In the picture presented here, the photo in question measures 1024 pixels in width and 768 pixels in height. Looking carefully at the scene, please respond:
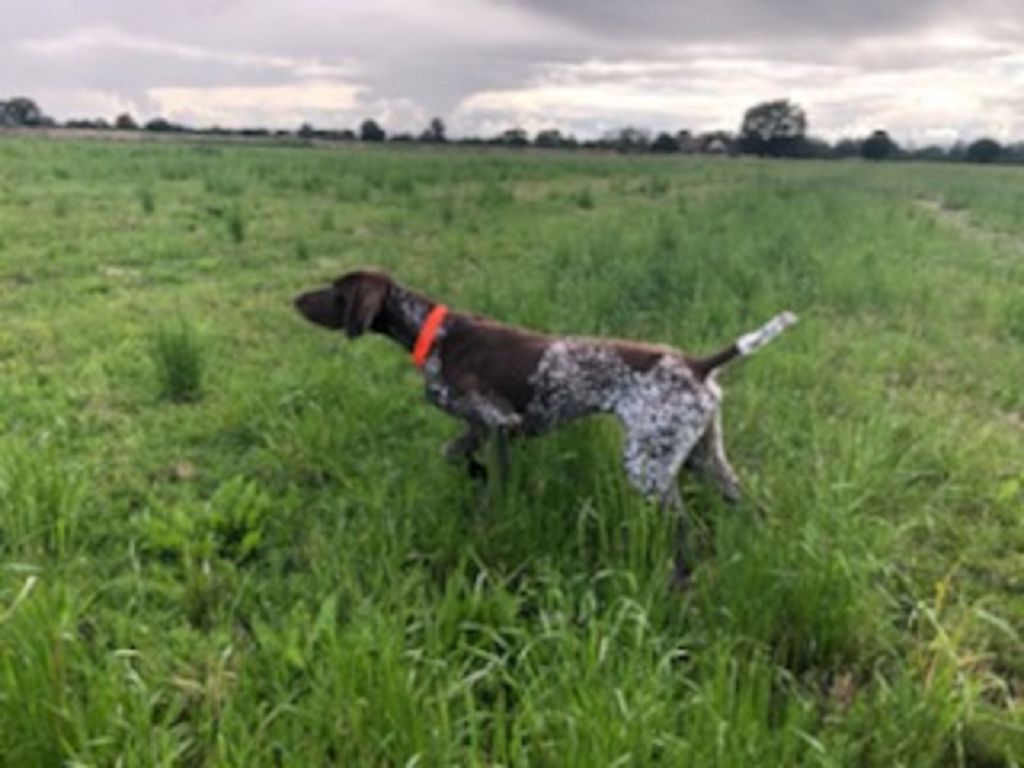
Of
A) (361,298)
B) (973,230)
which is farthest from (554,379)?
(973,230)

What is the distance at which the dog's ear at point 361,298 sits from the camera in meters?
4.35

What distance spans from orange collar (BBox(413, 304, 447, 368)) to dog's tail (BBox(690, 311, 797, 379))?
1.20 metres

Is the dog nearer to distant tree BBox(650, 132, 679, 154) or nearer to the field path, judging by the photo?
the field path

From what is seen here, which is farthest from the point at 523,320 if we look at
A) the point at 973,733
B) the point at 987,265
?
the point at 987,265

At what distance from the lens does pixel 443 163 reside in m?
32.2

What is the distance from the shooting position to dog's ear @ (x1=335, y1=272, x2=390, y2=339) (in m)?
4.35

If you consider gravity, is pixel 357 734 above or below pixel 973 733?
above

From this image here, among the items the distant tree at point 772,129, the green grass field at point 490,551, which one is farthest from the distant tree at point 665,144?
the green grass field at point 490,551

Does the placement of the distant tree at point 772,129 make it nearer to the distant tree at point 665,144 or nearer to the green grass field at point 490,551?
the distant tree at point 665,144

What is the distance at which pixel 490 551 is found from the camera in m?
3.77

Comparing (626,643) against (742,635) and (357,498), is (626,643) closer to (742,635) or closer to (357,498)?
(742,635)

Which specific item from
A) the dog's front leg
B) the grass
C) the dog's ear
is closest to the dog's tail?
the dog's front leg

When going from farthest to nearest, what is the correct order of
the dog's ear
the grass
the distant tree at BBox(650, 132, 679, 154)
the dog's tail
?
the distant tree at BBox(650, 132, 679, 154) < the grass < the dog's ear < the dog's tail

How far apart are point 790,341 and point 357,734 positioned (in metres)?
5.69
